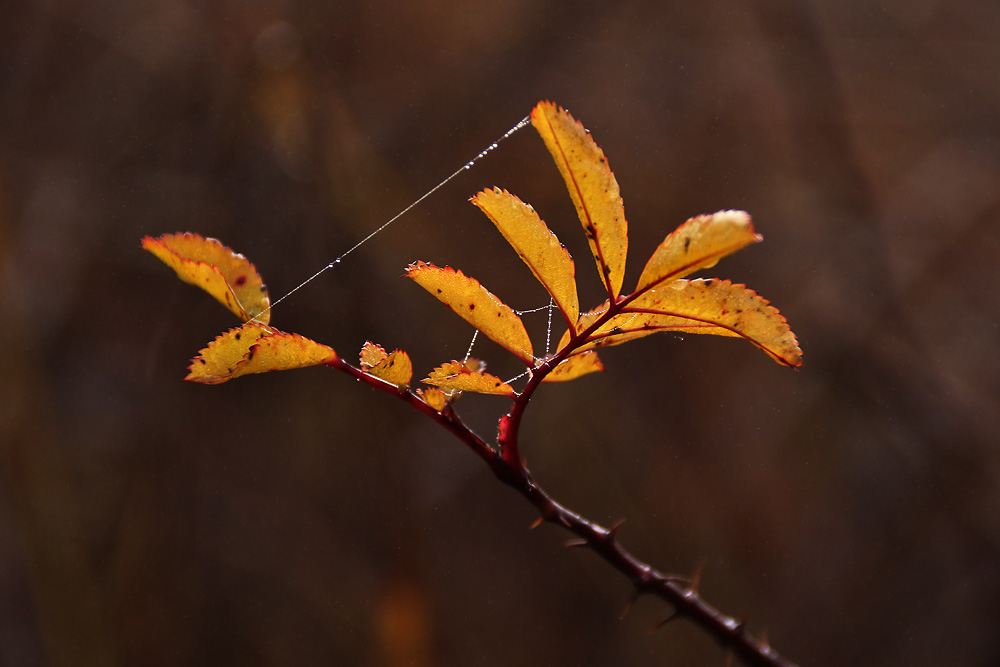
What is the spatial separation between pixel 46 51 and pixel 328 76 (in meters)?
0.67

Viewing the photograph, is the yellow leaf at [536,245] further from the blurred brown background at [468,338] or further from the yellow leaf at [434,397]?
the blurred brown background at [468,338]

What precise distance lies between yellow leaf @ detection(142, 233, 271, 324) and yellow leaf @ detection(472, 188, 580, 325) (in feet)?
0.55

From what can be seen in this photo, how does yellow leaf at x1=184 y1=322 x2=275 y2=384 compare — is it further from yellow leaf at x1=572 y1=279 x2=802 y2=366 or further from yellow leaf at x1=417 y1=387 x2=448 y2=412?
yellow leaf at x1=572 y1=279 x2=802 y2=366

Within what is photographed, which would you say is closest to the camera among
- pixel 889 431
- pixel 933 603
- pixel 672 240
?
pixel 672 240

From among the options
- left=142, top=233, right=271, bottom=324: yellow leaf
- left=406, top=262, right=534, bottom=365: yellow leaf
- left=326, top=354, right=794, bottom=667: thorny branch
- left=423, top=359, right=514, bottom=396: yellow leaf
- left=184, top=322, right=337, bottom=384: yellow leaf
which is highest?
left=142, top=233, right=271, bottom=324: yellow leaf

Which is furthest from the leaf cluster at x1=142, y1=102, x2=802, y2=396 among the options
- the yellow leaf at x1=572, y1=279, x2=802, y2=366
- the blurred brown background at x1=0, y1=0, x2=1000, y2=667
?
the blurred brown background at x1=0, y1=0, x2=1000, y2=667

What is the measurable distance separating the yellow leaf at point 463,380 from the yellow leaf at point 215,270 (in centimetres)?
13

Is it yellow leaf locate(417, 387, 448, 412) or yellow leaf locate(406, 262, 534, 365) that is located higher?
yellow leaf locate(406, 262, 534, 365)

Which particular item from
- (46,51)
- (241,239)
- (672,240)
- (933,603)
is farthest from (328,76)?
(933,603)

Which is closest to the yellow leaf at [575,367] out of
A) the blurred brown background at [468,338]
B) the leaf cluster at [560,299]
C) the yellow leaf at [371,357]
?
the leaf cluster at [560,299]

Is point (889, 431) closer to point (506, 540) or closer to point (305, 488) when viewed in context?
point (506, 540)

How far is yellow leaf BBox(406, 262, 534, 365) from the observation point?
0.39m

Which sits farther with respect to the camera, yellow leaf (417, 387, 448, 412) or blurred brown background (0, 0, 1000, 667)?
blurred brown background (0, 0, 1000, 667)

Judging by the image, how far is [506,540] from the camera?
163 centimetres
